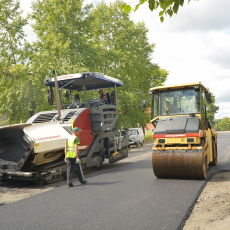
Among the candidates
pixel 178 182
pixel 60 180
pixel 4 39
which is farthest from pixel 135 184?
pixel 4 39

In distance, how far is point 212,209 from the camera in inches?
211

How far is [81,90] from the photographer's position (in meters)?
11.8

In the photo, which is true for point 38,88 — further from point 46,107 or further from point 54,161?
point 54,161

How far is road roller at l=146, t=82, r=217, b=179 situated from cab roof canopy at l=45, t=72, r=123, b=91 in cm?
253

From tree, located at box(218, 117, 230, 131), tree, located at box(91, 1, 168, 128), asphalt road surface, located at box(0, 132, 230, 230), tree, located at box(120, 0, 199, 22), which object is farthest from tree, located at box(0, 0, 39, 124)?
tree, located at box(218, 117, 230, 131)

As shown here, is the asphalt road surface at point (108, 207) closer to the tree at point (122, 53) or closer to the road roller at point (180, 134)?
the road roller at point (180, 134)

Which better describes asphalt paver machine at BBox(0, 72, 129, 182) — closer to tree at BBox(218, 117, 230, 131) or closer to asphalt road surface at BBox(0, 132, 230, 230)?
asphalt road surface at BBox(0, 132, 230, 230)

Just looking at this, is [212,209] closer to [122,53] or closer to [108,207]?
[108,207]

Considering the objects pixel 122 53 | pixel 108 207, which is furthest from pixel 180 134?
pixel 122 53

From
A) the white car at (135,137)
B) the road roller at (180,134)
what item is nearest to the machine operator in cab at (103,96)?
the road roller at (180,134)

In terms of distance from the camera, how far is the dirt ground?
14.8 ft

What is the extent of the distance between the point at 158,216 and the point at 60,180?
4.64 meters

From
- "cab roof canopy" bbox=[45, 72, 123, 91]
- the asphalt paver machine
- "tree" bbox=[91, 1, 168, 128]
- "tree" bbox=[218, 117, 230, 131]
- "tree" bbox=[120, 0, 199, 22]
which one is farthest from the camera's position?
"tree" bbox=[218, 117, 230, 131]

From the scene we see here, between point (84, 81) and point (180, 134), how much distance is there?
14.3 feet
